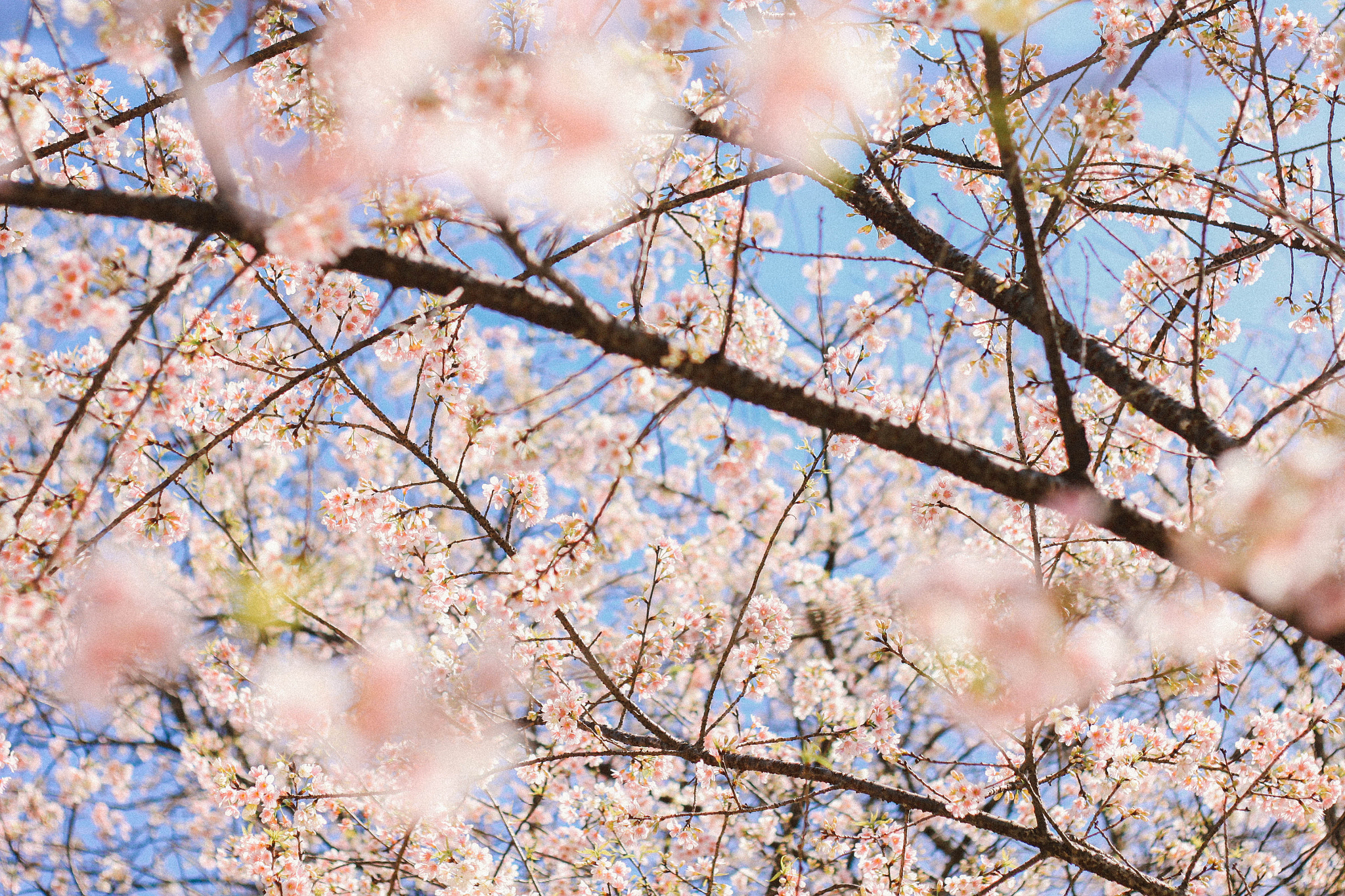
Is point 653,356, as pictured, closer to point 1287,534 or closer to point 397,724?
point 1287,534

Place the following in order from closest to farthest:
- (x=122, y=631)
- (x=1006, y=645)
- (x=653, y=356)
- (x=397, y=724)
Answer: (x=653, y=356)
(x=1006, y=645)
(x=122, y=631)
(x=397, y=724)

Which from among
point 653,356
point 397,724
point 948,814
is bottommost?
point 948,814

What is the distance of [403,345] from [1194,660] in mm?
3458

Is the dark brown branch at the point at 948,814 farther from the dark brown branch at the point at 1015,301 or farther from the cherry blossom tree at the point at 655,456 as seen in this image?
the dark brown branch at the point at 1015,301

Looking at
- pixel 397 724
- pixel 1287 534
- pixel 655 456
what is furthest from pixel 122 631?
pixel 1287 534

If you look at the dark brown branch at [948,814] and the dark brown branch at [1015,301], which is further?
the dark brown branch at [948,814]

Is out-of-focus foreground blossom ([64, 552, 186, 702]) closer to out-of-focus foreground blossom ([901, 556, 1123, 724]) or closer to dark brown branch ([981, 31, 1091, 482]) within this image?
dark brown branch ([981, 31, 1091, 482])

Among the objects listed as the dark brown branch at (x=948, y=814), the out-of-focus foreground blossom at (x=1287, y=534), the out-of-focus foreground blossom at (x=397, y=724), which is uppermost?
the out-of-focus foreground blossom at (x=397, y=724)

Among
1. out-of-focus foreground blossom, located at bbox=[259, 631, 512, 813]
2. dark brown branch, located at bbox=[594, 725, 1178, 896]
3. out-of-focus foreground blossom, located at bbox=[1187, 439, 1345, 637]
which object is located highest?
out-of-focus foreground blossom, located at bbox=[259, 631, 512, 813]

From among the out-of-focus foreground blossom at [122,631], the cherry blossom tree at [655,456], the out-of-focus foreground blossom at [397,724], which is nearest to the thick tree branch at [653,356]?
the cherry blossom tree at [655,456]

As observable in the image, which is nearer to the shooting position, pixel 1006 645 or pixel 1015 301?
pixel 1015 301

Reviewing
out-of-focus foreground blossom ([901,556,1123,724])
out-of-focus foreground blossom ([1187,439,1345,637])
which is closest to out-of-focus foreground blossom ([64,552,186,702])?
out-of-focus foreground blossom ([901,556,1123,724])

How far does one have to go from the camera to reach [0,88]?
6.13ft

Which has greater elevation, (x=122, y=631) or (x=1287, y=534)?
(x=122, y=631)
